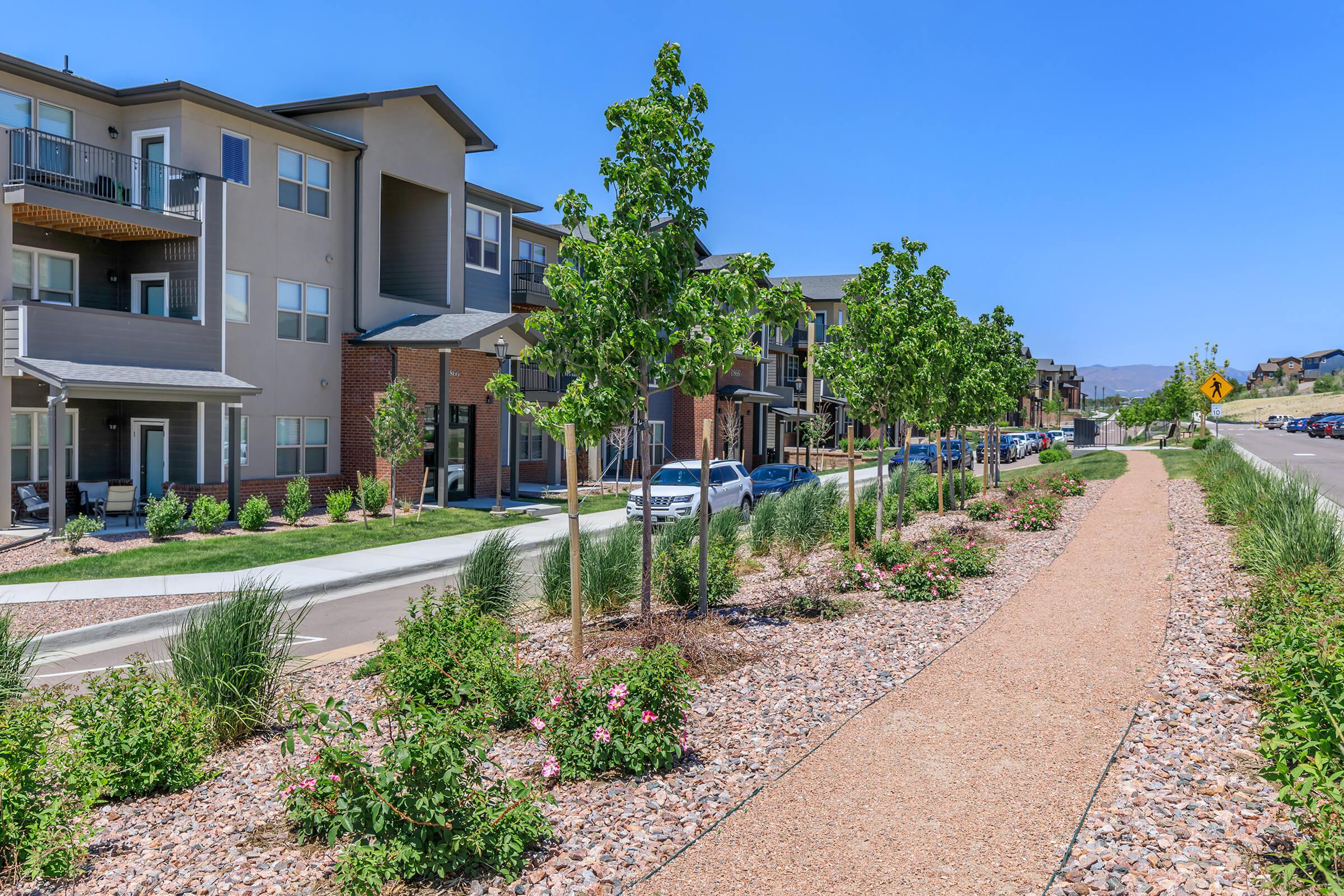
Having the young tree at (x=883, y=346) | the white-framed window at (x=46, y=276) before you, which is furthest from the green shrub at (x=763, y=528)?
the white-framed window at (x=46, y=276)

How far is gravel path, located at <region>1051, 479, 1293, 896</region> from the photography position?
4.48 meters

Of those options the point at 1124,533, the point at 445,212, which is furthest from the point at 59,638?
the point at 445,212

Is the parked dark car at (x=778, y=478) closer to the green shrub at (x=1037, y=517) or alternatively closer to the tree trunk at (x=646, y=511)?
the green shrub at (x=1037, y=517)

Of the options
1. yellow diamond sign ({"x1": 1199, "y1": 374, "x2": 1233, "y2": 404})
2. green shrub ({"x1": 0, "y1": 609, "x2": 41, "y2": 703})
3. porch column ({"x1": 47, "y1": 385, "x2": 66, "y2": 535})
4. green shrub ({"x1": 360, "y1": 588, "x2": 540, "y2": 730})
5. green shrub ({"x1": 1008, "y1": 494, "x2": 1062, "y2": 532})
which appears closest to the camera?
green shrub ({"x1": 0, "y1": 609, "x2": 41, "y2": 703})

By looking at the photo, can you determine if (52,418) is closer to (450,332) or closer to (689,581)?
(450,332)

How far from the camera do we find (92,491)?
19.7 m

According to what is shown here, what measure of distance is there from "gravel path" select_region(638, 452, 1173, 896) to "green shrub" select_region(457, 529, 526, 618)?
4.43 metres

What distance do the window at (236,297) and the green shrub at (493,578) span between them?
14.7m

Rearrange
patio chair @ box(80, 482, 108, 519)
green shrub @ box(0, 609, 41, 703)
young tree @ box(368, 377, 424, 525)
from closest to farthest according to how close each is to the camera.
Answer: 1. green shrub @ box(0, 609, 41, 703)
2. patio chair @ box(80, 482, 108, 519)
3. young tree @ box(368, 377, 424, 525)

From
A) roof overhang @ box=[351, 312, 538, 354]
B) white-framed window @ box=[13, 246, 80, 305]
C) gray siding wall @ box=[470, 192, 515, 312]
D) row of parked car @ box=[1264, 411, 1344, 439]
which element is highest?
gray siding wall @ box=[470, 192, 515, 312]

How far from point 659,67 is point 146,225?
15.2 metres

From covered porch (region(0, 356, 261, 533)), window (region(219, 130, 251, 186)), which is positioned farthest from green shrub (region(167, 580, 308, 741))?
window (region(219, 130, 251, 186))

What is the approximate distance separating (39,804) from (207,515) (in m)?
15.1

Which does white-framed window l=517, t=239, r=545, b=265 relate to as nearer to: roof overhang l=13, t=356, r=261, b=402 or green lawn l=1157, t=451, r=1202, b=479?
roof overhang l=13, t=356, r=261, b=402
